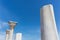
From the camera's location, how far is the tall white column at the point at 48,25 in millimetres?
2461

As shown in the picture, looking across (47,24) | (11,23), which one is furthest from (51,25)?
(11,23)

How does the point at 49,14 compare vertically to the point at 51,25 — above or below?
above

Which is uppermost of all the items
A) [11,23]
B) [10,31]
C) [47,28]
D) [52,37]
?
[11,23]

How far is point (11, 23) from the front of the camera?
12.6 meters

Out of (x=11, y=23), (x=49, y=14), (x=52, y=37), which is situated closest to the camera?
(x=52, y=37)

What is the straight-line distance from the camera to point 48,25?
253cm

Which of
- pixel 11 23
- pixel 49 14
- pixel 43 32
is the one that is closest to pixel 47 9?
pixel 49 14

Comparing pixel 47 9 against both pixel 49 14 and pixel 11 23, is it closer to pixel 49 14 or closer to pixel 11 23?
pixel 49 14

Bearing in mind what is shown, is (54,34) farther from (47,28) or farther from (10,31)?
(10,31)

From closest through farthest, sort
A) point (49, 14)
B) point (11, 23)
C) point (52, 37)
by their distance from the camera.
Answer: point (52, 37)
point (49, 14)
point (11, 23)

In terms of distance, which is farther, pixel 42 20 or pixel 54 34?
pixel 42 20

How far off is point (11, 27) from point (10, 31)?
18.3 inches

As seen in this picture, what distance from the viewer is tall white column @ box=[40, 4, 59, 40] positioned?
246cm

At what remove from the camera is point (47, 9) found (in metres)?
2.67
